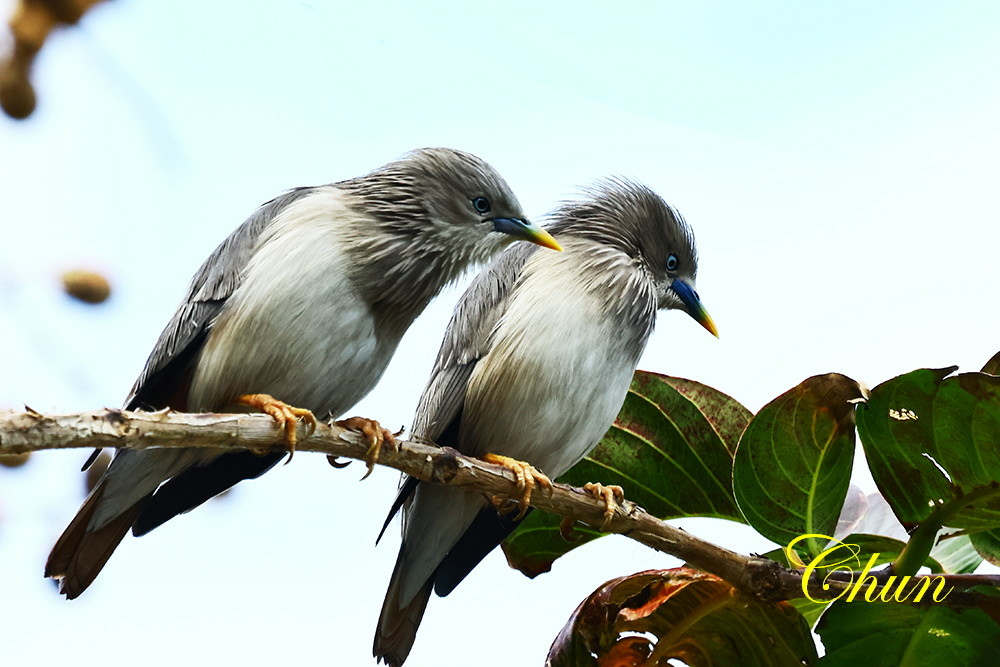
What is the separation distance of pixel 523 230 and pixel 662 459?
50cm

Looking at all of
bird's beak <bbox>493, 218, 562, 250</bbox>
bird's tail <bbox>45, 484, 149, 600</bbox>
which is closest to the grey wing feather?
bird's beak <bbox>493, 218, 562, 250</bbox>

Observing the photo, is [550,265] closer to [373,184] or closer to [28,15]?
[373,184]

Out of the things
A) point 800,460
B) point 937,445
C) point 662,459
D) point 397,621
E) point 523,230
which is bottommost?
point 397,621

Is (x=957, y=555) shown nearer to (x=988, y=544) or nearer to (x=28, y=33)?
(x=988, y=544)

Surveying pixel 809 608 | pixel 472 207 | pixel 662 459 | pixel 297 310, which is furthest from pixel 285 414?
pixel 809 608

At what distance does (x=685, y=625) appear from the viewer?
171 centimetres

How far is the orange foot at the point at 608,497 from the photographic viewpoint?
5.63 feet

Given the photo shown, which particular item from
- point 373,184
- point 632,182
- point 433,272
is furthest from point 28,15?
point 632,182

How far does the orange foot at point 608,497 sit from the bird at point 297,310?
1.48 ft

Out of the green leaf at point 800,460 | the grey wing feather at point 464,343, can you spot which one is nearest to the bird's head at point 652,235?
the grey wing feather at point 464,343

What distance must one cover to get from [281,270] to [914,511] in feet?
3.69

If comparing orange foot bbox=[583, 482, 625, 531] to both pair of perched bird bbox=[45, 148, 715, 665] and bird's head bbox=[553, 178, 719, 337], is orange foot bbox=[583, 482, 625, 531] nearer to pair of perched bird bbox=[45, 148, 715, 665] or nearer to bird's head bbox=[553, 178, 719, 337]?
pair of perched bird bbox=[45, 148, 715, 665]

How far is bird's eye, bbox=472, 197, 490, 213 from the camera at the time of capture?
2002 mm

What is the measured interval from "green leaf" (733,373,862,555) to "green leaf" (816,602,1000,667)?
0.43 feet
